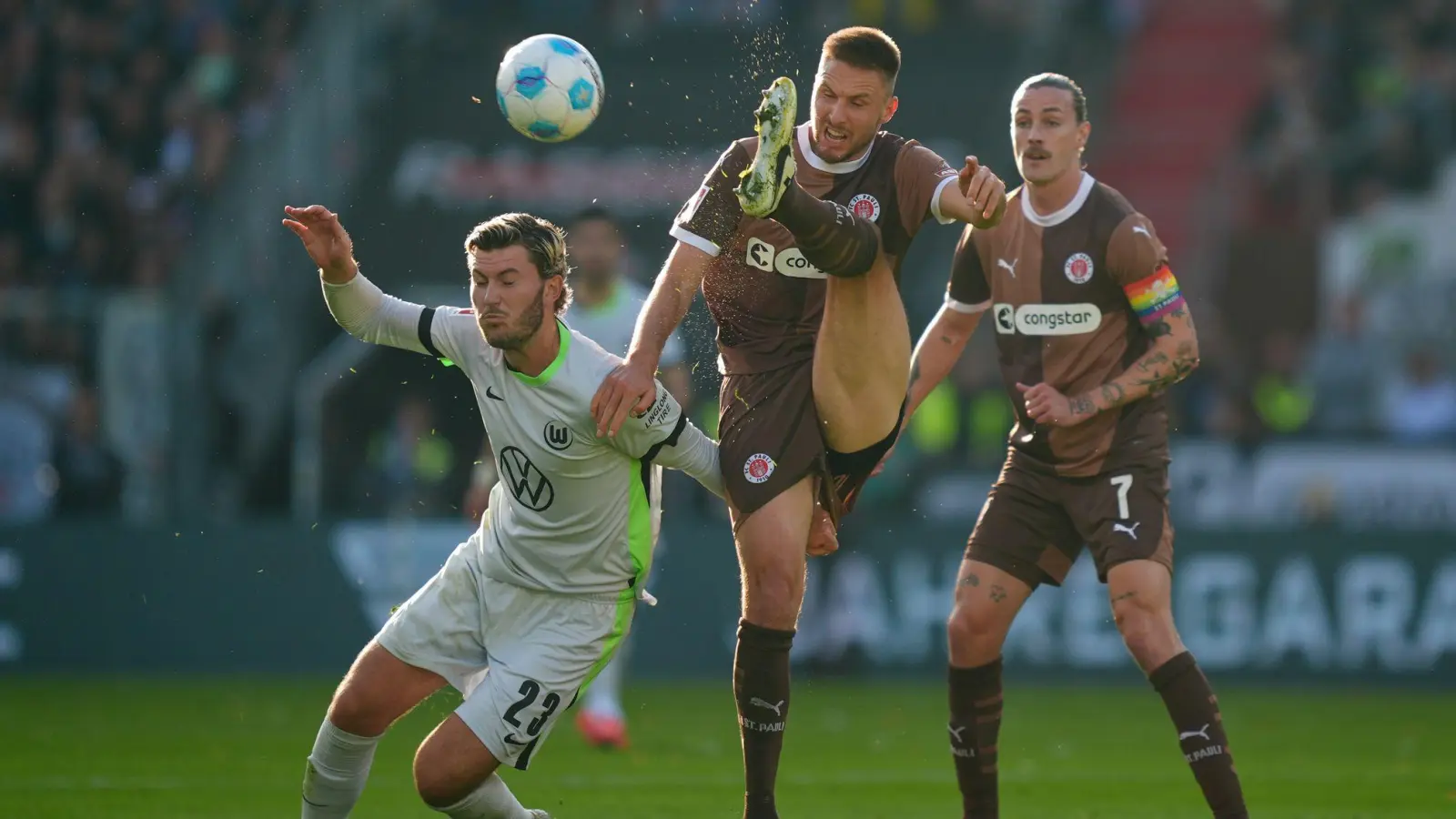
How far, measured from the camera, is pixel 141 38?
1962 centimetres

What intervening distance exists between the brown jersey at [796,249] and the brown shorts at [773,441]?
7cm

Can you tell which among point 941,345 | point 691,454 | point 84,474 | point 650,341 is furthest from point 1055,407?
point 84,474

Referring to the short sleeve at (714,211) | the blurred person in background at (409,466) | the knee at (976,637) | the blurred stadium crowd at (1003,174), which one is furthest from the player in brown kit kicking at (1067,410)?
the blurred person in background at (409,466)

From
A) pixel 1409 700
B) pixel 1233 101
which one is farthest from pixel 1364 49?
pixel 1409 700

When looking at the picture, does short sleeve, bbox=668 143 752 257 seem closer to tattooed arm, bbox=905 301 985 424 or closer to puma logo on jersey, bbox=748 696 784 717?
tattooed arm, bbox=905 301 985 424

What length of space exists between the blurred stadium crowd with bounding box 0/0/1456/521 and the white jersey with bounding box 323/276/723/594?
895 centimetres

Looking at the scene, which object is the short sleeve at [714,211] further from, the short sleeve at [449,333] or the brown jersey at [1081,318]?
the brown jersey at [1081,318]

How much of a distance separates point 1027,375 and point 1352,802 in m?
2.89

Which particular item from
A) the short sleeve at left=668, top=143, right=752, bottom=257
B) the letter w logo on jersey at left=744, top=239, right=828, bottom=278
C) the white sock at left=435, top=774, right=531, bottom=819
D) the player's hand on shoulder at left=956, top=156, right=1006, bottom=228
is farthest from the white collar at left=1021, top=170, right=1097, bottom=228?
the white sock at left=435, top=774, right=531, bottom=819

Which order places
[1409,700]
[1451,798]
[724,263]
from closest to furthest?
1. [724,263]
2. [1451,798]
3. [1409,700]

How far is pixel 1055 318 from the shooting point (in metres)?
7.37

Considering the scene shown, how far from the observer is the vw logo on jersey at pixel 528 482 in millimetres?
6527

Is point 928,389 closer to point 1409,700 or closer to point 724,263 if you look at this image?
point 724,263

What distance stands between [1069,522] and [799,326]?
130cm
